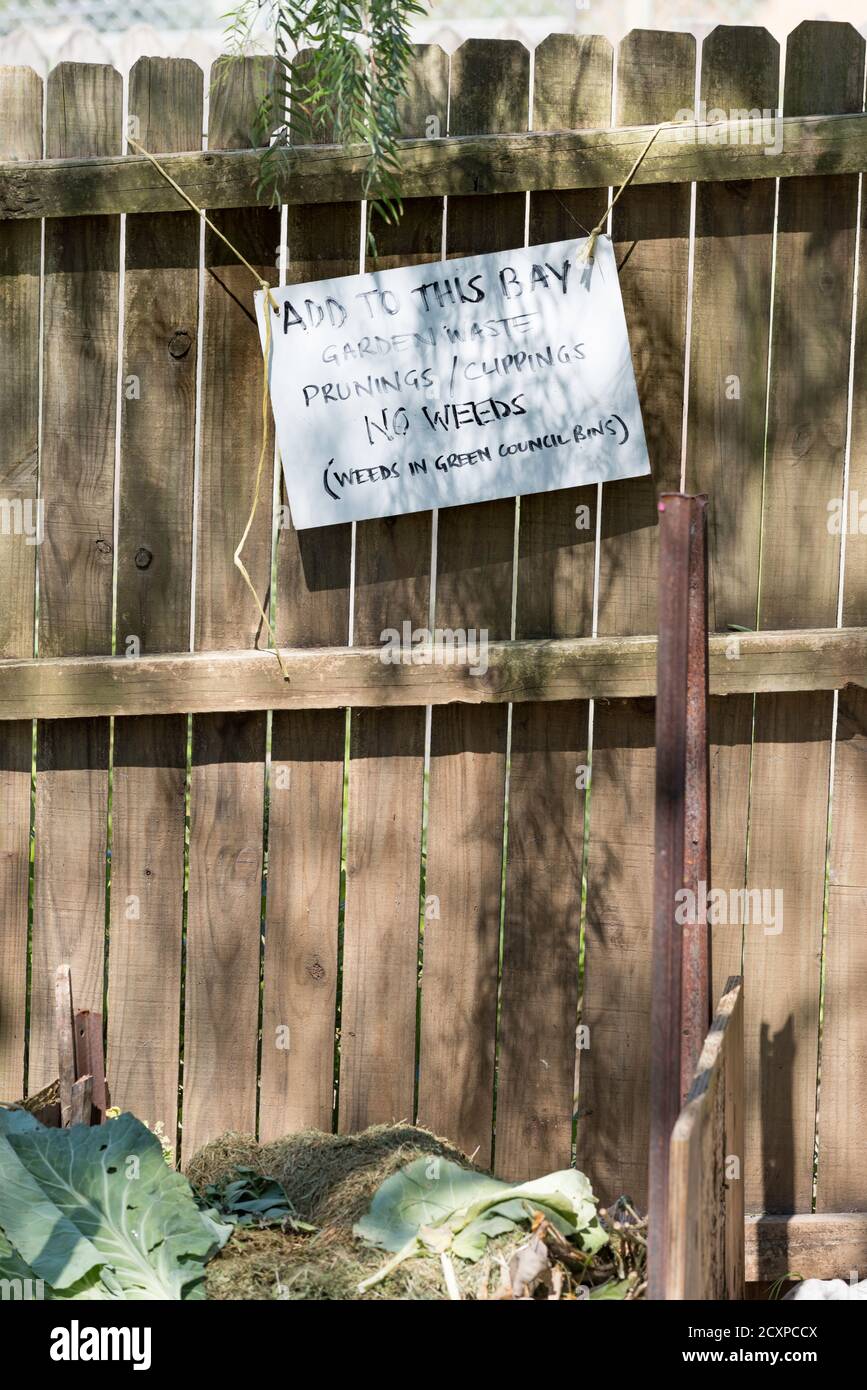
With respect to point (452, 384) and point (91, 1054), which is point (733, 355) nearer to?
point (452, 384)

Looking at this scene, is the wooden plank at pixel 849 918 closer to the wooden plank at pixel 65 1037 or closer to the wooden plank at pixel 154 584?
the wooden plank at pixel 154 584

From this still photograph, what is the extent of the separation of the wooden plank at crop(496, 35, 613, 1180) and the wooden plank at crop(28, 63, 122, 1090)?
0.91 metres

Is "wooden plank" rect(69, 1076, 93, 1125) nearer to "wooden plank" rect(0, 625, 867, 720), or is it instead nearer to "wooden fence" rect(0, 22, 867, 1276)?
"wooden fence" rect(0, 22, 867, 1276)

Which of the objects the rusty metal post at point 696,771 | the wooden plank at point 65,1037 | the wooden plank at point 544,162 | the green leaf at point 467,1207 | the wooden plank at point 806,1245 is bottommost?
the wooden plank at point 806,1245

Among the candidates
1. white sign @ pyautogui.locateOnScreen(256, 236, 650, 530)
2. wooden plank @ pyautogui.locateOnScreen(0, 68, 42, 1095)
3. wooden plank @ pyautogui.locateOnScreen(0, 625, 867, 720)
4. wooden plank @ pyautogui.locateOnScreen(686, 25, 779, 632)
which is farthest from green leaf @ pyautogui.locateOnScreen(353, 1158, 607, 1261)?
white sign @ pyautogui.locateOnScreen(256, 236, 650, 530)

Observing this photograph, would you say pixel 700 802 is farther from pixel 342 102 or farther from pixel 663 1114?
pixel 342 102

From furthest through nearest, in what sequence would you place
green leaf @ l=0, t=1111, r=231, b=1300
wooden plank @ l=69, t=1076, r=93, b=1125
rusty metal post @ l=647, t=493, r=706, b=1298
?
wooden plank @ l=69, t=1076, r=93, b=1125 → green leaf @ l=0, t=1111, r=231, b=1300 → rusty metal post @ l=647, t=493, r=706, b=1298

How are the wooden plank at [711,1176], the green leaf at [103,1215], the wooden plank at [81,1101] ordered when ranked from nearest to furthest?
1. the wooden plank at [711,1176]
2. the green leaf at [103,1215]
3. the wooden plank at [81,1101]

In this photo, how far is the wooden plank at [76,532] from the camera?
2.84 m

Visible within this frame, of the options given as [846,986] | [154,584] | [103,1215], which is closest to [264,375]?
[154,584]

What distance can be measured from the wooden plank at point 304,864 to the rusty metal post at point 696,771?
114 cm

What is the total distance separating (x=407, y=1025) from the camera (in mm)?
2971

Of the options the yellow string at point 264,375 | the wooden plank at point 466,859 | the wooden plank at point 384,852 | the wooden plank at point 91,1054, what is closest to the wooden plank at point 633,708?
the wooden plank at point 466,859

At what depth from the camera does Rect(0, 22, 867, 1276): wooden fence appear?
2.81m
